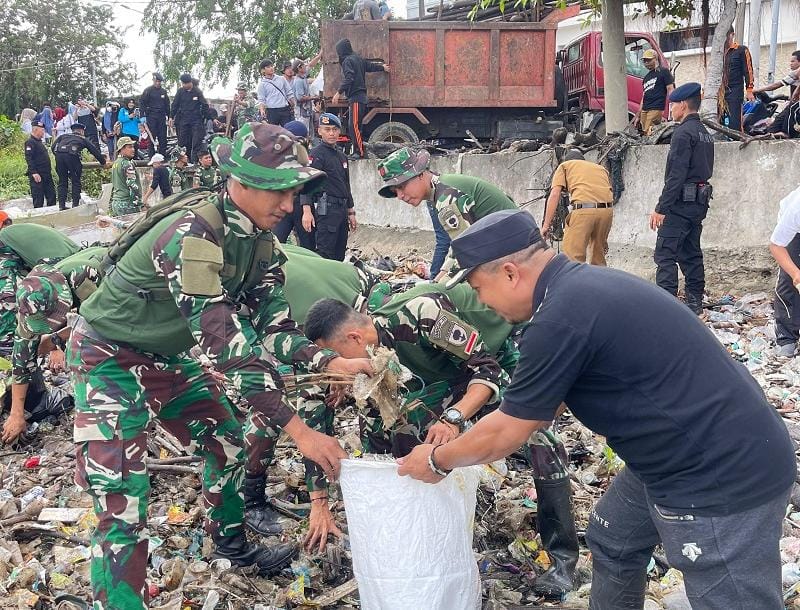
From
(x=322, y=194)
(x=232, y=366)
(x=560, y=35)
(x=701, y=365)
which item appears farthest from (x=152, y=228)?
(x=560, y=35)

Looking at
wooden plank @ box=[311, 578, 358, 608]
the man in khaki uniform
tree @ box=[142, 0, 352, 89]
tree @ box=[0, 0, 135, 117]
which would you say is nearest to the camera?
wooden plank @ box=[311, 578, 358, 608]

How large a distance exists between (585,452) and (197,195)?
3.03 m

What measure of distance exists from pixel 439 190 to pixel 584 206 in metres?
2.92

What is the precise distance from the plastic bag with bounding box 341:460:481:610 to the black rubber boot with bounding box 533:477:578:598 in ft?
2.34

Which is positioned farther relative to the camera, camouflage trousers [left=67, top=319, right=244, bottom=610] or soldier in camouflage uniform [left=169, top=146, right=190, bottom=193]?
soldier in camouflage uniform [left=169, top=146, right=190, bottom=193]

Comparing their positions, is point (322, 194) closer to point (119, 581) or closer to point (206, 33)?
point (119, 581)

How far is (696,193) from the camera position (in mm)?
7539

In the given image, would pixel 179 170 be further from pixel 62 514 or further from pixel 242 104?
pixel 62 514

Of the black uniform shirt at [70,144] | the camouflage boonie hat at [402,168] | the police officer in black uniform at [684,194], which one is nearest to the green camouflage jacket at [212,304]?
the camouflage boonie hat at [402,168]

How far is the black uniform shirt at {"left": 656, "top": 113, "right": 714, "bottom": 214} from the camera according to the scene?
743 centimetres

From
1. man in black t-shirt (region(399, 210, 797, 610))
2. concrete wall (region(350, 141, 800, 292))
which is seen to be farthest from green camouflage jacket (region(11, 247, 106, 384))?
concrete wall (region(350, 141, 800, 292))

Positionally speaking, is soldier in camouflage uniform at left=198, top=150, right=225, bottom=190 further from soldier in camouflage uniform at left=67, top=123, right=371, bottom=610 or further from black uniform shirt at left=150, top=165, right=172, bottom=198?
soldier in camouflage uniform at left=67, top=123, right=371, bottom=610

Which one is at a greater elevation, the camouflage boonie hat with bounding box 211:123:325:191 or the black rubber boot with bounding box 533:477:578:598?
the camouflage boonie hat with bounding box 211:123:325:191

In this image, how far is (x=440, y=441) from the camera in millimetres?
3043
